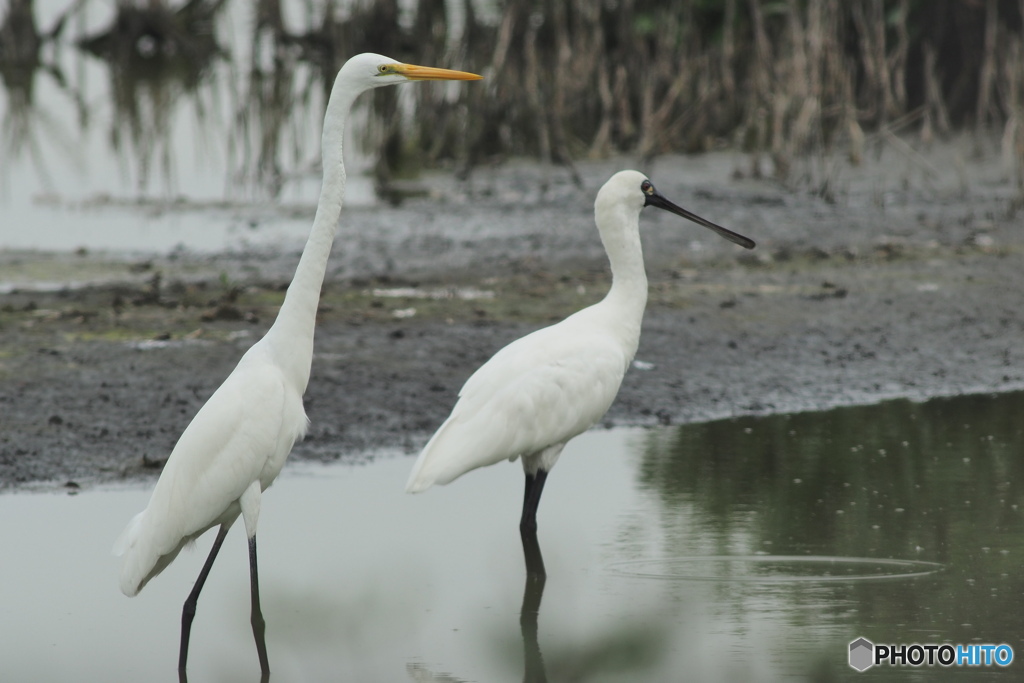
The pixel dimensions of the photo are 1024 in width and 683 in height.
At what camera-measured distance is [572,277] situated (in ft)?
32.4

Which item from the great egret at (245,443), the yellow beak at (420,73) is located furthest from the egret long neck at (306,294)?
the yellow beak at (420,73)

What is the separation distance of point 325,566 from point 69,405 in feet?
7.59

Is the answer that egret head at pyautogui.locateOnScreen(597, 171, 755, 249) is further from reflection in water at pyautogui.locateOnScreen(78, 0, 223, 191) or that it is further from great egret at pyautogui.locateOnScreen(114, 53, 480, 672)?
reflection in water at pyautogui.locateOnScreen(78, 0, 223, 191)

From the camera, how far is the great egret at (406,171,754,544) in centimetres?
514

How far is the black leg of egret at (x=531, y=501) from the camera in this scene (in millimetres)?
5266

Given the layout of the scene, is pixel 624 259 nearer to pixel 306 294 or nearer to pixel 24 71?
pixel 306 294

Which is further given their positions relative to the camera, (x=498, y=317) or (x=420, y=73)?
(x=498, y=317)

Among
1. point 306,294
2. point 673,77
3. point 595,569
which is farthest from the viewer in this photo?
point 673,77

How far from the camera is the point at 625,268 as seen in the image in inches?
230

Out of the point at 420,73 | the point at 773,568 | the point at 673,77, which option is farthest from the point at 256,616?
the point at 673,77

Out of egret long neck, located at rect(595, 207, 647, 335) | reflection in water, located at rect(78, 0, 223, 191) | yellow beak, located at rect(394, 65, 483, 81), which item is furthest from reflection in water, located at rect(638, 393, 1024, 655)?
reflection in water, located at rect(78, 0, 223, 191)

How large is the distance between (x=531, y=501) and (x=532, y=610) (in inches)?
27.8

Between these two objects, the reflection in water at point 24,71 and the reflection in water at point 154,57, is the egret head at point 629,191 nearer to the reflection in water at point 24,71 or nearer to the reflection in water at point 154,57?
the reflection in water at point 24,71

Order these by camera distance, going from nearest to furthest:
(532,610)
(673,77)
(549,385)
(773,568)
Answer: (532,610), (773,568), (549,385), (673,77)
